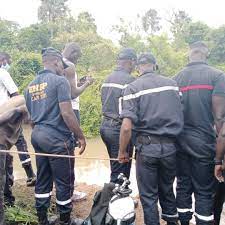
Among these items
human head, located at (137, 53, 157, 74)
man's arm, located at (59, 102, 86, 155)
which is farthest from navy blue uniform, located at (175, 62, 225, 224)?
man's arm, located at (59, 102, 86, 155)

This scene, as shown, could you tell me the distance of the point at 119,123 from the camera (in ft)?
15.5

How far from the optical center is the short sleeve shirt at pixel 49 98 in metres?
3.90

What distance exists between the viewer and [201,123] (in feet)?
12.8

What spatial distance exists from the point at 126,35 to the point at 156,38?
2.65 metres

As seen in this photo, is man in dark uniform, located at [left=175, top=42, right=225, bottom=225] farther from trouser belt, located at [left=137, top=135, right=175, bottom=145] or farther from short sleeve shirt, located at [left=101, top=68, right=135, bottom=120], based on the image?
short sleeve shirt, located at [left=101, top=68, right=135, bottom=120]

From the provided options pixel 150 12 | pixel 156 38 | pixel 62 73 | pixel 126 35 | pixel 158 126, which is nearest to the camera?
pixel 158 126

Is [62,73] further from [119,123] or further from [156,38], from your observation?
[156,38]

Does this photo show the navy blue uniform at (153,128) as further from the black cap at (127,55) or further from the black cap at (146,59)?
the black cap at (127,55)

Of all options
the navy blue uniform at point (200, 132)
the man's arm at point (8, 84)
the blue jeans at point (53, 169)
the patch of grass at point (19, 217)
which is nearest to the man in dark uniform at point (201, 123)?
the navy blue uniform at point (200, 132)

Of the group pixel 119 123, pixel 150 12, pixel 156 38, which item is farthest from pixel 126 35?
pixel 119 123

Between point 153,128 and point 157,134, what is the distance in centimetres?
7

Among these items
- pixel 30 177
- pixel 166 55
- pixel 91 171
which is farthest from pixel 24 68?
pixel 30 177

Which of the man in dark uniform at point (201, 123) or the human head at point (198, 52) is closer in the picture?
the man in dark uniform at point (201, 123)

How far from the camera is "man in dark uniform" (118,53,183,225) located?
3.73 m
